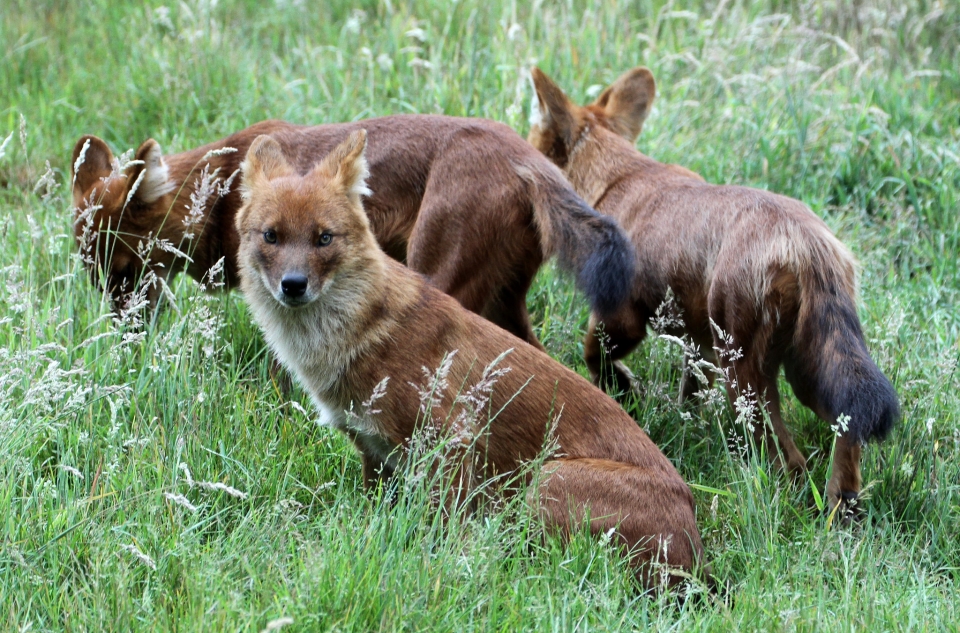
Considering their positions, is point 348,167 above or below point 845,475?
above

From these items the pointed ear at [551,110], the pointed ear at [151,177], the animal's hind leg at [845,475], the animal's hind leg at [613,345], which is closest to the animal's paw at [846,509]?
the animal's hind leg at [845,475]

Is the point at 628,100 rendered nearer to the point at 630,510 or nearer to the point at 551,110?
the point at 551,110

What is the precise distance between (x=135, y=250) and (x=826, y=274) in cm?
323

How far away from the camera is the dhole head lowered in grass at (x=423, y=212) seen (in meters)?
4.34

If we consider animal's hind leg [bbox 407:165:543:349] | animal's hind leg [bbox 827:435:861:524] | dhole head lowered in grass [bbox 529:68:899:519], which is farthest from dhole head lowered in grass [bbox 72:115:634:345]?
animal's hind leg [bbox 827:435:861:524]

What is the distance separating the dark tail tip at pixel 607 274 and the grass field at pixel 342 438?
35 centimetres

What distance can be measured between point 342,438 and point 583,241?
1.32m

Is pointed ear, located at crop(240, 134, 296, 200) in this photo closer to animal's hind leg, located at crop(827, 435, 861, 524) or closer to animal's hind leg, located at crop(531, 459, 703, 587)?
animal's hind leg, located at crop(531, 459, 703, 587)

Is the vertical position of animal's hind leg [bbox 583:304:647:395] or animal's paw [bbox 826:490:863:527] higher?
animal's hind leg [bbox 583:304:647:395]

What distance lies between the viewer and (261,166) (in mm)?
3961

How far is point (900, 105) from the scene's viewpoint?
6879 mm

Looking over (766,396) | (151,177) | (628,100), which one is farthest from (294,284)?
(628,100)

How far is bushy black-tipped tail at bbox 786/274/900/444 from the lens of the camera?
12.0 ft

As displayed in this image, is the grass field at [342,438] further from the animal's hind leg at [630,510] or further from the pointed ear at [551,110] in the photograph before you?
the pointed ear at [551,110]
